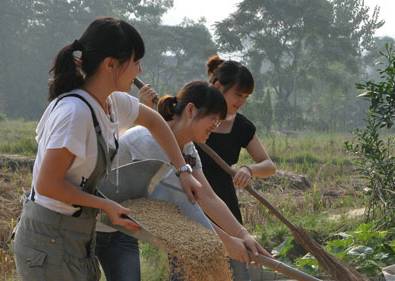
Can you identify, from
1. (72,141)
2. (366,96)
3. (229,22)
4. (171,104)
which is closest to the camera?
(72,141)

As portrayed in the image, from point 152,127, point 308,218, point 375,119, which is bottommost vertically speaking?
point 308,218

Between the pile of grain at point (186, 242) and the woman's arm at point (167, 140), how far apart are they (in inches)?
7.3

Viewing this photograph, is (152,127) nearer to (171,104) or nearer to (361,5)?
(171,104)

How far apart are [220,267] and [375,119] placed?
13.1ft

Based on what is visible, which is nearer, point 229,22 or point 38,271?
point 38,271

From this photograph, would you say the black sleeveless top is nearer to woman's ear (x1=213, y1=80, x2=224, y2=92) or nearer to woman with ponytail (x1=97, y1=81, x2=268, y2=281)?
woman's ear (x1=213, y1=80, x2=224, y2=92)

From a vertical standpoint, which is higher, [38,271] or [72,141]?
[72,141]

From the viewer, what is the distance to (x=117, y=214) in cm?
229

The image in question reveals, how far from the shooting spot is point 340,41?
31.2 m

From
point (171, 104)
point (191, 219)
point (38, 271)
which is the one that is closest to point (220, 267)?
point (191, 219)

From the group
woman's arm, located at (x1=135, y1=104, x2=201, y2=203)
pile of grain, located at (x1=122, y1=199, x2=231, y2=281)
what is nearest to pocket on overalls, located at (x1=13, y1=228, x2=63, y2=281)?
pile of grain, located at (x1=122, y1=199, x2=231, y2=281)

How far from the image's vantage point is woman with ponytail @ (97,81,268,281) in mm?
2832

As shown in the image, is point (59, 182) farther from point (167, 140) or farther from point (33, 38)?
point (33, 38)

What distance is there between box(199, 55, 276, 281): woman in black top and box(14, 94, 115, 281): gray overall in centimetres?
139
